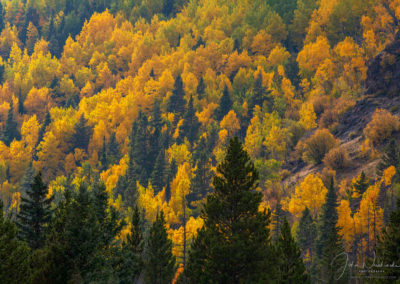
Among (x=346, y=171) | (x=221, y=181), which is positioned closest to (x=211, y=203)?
(x=221, y=181)

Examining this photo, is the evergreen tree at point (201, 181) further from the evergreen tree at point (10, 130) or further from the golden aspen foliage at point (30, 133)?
the evergreen tree at point (10, 130)

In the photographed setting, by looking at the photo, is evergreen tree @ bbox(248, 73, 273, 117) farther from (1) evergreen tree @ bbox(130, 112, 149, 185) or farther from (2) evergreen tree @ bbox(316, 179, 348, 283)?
(2) evergreen tree @ bbox(316, 179, 348, 283)

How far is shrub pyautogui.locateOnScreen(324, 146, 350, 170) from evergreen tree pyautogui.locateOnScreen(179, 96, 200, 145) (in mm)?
43418

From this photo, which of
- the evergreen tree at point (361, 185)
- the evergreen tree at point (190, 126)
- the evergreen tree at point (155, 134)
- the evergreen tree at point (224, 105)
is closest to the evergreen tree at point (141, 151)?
the evergreen tree at point (155, 134)

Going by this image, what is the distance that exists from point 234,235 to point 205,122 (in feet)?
300

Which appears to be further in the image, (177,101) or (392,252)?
(177,101)

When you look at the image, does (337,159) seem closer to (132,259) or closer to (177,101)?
(132,259)

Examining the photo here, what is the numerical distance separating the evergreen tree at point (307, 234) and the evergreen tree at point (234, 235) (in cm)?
3353

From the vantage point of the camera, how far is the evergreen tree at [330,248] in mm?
43406

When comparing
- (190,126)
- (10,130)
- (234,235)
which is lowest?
(234,235)

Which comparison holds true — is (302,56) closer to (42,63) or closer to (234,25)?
(234,25)

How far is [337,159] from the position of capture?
73.1 meters

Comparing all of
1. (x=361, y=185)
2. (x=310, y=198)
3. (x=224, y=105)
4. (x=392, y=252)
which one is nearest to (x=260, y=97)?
(x=224, y=105)

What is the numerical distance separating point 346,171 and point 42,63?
126m
